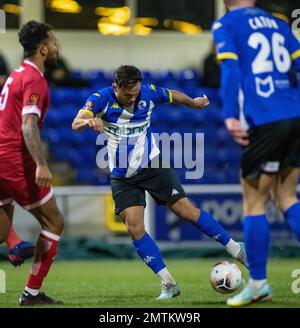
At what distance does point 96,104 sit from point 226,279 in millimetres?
1635

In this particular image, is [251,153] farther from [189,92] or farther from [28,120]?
[189,92]

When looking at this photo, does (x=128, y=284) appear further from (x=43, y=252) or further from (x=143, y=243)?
(x=43, y=252)

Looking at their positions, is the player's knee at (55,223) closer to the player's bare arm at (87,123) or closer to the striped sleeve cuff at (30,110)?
the player's bare arm at (87,123)

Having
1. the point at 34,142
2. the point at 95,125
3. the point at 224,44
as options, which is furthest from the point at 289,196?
the point at 34,142

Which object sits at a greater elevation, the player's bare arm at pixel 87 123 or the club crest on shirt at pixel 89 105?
the player's bare arm at pixel 87 123

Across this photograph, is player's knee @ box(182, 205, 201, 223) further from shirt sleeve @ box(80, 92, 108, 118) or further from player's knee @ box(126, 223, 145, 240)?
shirt sleeve @ box(80, 92, 108, 118)

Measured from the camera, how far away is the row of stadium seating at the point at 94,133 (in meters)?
14.5

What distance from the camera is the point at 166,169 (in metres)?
7.24

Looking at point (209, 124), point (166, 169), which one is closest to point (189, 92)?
point (209, 124)

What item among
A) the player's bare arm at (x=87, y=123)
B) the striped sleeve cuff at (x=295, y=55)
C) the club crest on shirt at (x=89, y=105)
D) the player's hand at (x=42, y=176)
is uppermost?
the striped sleeve cuff at (x=295, y=55)

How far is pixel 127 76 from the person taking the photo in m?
6.79

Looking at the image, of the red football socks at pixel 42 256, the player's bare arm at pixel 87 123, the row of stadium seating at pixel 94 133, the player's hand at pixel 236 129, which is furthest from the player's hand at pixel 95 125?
the row of stadium seating at pixel 94 133

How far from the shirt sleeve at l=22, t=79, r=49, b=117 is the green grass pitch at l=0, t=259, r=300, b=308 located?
1.39 m

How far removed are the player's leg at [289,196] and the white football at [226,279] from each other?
108 cm
